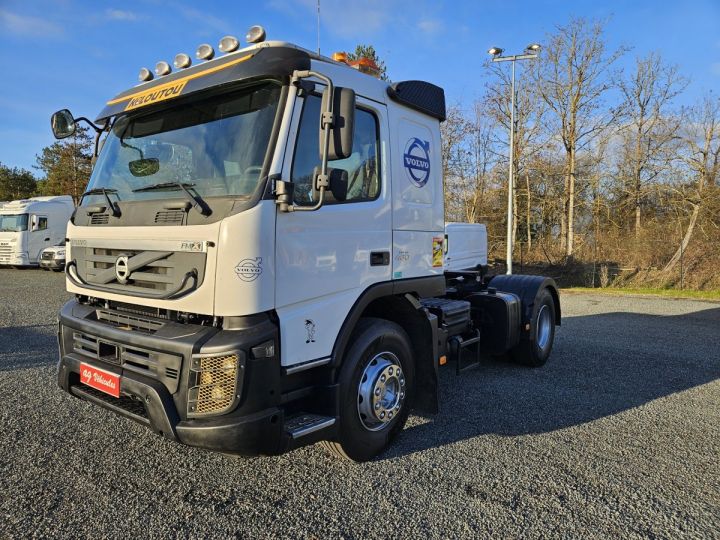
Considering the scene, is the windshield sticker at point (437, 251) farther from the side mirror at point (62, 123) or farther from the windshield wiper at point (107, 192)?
the side mirror at point (62, 123)

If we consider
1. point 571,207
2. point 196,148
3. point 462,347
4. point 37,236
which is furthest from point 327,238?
point 571,207

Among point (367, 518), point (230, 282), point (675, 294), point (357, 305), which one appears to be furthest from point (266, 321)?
point (675, 294)

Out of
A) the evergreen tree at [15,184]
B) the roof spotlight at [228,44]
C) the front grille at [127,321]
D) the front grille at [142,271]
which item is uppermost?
the evergreen tree at [15,184]

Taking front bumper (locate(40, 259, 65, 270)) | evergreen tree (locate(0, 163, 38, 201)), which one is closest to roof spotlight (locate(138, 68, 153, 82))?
front bumper (locate(40, 259, 65, 270))

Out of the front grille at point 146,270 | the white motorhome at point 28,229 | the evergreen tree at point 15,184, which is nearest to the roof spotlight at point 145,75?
the front grille at point 146,270

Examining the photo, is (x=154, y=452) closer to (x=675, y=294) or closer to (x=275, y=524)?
(x=275, y=524)

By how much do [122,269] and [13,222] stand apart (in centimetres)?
2225

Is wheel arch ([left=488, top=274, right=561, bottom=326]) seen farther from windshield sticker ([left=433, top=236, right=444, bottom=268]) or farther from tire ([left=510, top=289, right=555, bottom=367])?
windshield sticker ([left=433, top=236, right=444, bottom=268])

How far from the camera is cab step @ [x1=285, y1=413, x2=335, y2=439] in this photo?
9.32 feet

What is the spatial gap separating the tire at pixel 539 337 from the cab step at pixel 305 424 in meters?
3.73

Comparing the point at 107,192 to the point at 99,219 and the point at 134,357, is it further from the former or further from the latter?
the point at 134,357

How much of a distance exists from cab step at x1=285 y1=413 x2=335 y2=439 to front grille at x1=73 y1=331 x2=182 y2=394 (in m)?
0.71

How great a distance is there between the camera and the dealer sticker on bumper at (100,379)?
291 centimetres

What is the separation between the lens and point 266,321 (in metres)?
2.74
